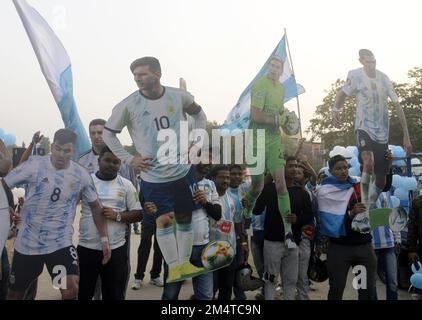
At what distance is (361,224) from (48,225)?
2490 millimetres

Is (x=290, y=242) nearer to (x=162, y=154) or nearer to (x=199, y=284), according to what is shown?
(x=199, y=284)

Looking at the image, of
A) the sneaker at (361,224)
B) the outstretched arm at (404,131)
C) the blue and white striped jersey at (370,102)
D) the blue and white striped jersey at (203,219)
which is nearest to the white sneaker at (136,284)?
the blue and white striped jersey at (203,219)

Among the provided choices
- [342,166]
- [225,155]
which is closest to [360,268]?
[342,166]

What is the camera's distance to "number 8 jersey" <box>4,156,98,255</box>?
298 centimetres

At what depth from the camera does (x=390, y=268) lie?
3.71m

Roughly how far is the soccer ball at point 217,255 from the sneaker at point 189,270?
0.25 ft

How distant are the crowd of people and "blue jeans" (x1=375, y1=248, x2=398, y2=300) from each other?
1 cm

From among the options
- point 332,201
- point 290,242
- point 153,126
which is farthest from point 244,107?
point 290,242

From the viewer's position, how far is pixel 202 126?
330cm

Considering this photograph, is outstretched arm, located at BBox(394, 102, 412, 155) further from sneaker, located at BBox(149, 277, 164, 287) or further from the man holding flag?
sneaker, located at BBox(149, 277, 164, 287)

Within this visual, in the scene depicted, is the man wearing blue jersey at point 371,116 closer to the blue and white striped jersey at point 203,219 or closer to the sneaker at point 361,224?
the sneaker at point 361,224
